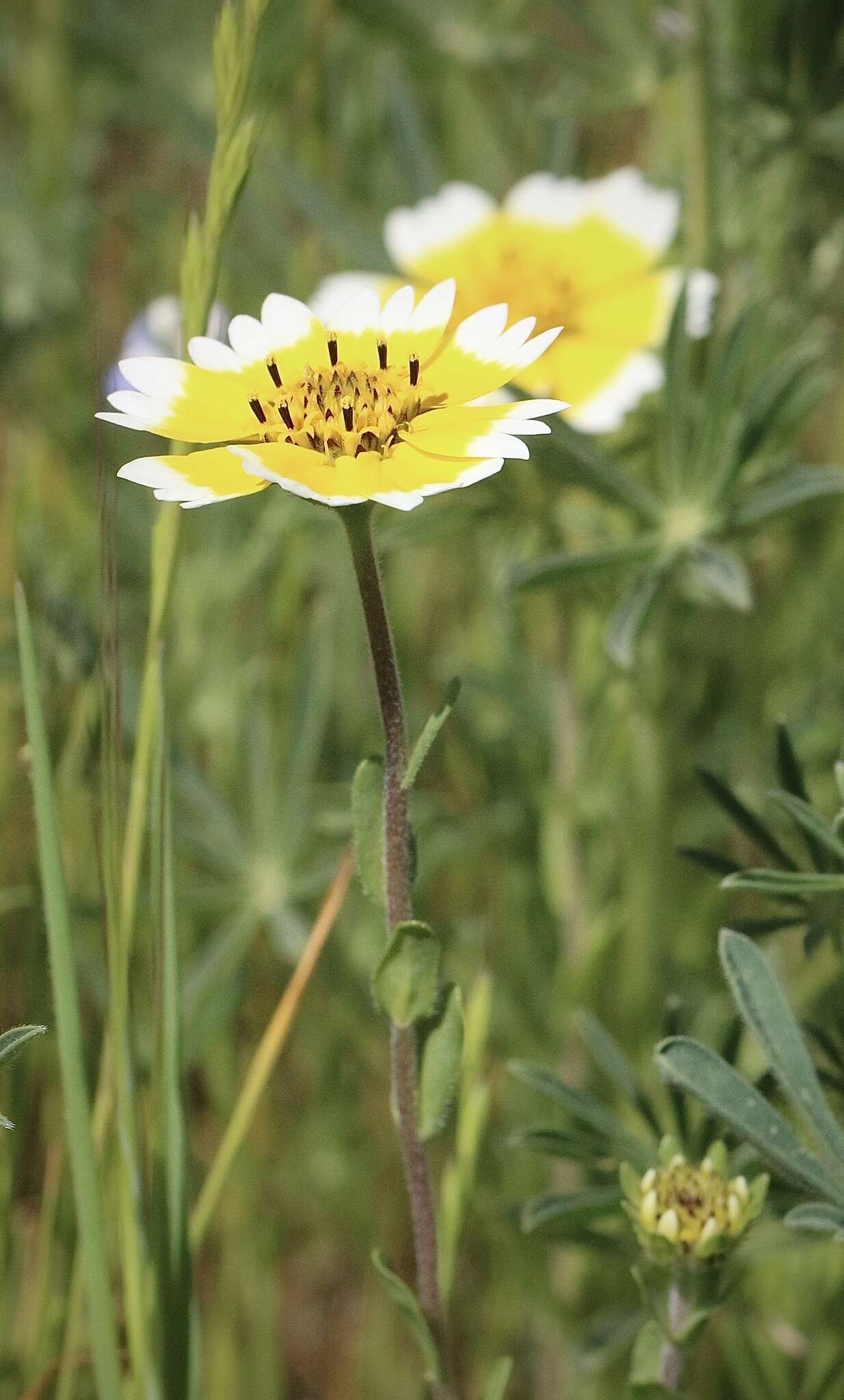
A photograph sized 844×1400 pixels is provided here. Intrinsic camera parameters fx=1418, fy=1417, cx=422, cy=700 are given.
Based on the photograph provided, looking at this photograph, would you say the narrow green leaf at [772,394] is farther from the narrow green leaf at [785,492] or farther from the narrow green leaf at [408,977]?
the narrow green leaf at [408,977]

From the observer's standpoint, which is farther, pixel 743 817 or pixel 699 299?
pixel 699 299

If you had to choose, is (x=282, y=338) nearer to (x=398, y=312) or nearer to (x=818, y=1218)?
(x=398, y=312)

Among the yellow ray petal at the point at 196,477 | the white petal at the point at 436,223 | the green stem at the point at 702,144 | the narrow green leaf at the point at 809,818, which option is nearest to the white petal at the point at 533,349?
the yellow ray petal at the point at 196,477

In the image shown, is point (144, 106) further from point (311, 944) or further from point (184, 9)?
point (311, 944)

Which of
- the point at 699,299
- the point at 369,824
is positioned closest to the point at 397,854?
the point at 369,824

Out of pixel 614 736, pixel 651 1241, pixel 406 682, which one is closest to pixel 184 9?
pixel 406 682

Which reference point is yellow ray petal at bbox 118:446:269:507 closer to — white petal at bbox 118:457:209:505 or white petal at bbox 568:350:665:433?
white petal at bbox 118:457:209:505
